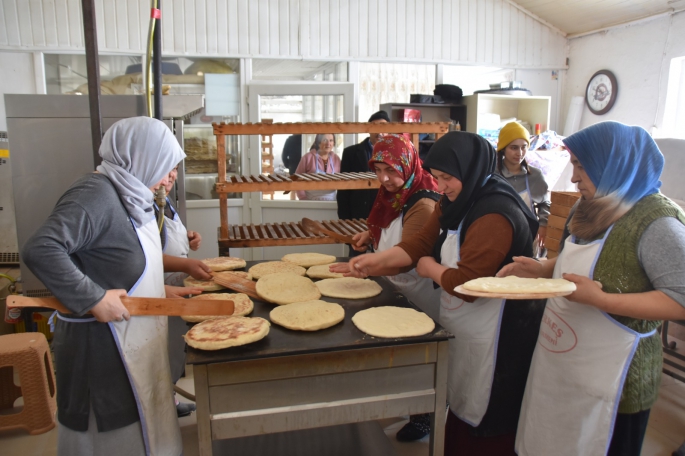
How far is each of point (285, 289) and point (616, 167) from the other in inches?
52.1

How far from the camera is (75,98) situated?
2736 mm

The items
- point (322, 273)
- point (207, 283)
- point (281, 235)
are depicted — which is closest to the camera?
point (207, 283)

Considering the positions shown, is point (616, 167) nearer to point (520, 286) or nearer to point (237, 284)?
point (520, 286)

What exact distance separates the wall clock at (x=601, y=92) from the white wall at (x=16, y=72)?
19.1 ft

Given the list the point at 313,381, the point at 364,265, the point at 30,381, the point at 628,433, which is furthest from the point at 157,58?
the point at 628,433

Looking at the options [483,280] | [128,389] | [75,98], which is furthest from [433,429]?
[75,98]

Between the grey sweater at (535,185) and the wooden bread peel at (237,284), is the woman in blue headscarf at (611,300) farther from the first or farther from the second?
the grey sweater at (535,185)

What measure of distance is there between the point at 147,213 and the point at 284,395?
0.76 metres

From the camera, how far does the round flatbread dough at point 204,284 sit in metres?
2.12

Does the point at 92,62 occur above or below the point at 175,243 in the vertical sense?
above

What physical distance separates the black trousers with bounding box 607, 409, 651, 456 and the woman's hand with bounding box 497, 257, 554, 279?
0.51 meters

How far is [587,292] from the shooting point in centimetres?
136

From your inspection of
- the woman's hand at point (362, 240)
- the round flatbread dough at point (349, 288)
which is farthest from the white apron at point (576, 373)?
the woman's hand at point (362, 240)

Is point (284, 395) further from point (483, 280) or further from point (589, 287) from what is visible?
point (589, 287)
